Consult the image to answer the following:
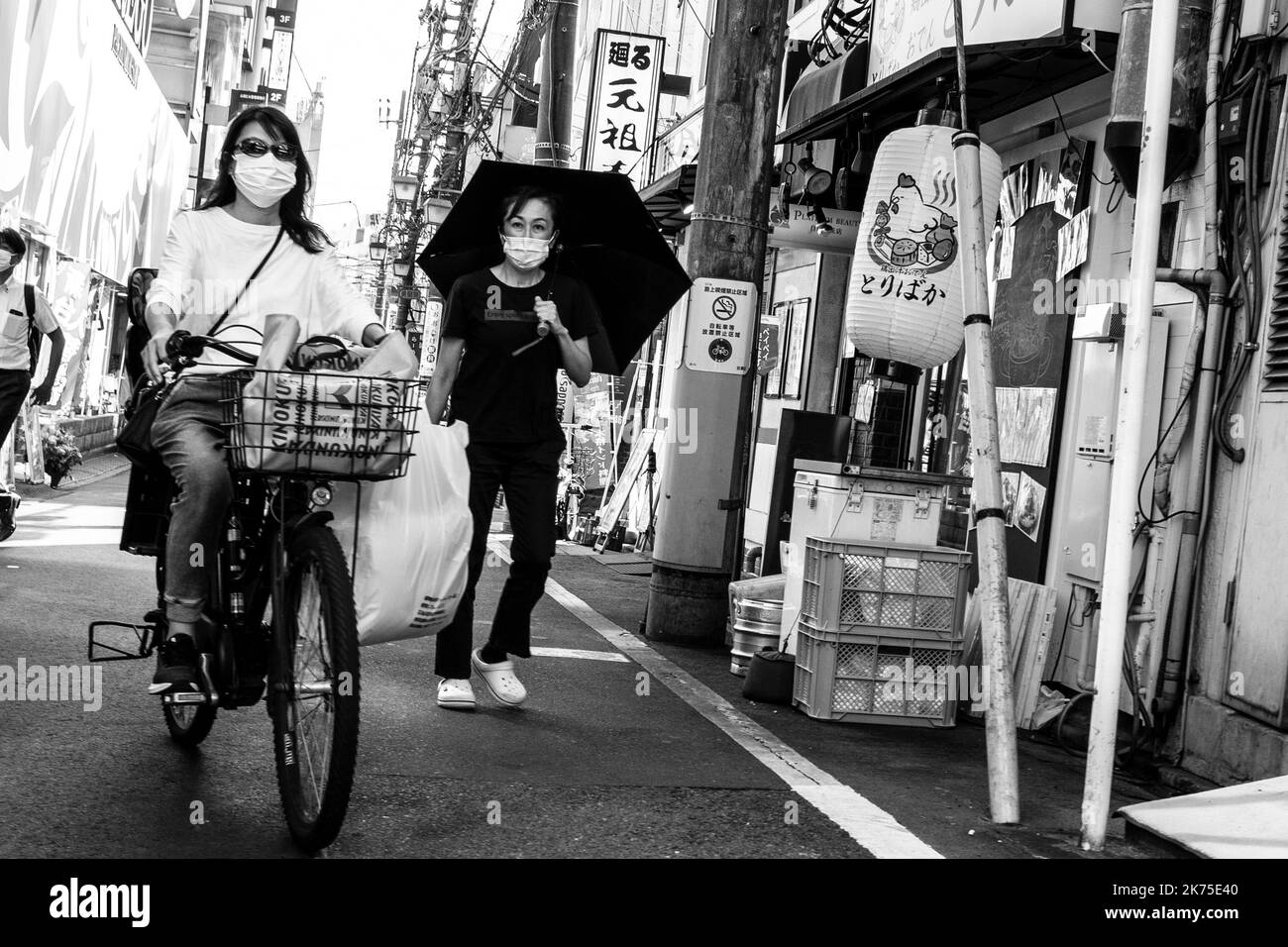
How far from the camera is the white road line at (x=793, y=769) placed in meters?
4.49

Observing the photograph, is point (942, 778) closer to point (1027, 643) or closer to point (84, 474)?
point (1027, 643)

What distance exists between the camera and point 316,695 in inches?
152

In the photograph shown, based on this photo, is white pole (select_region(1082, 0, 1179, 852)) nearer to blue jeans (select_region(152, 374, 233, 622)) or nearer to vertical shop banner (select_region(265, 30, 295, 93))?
blue jeans (select_region(152, 374, 233, 622))

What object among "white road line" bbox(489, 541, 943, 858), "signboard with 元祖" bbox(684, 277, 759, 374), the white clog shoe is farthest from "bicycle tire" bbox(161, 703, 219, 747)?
"signboard with 元祖" bbox(684, 277, 759, 374)

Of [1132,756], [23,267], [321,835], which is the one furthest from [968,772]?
[23,267]

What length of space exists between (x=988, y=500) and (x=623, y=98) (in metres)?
14.4

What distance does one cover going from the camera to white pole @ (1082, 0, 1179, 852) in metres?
4.63

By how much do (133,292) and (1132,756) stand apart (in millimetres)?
4656

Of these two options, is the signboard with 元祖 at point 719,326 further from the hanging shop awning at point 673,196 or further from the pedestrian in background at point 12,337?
the pedestrian in background at point 12,337

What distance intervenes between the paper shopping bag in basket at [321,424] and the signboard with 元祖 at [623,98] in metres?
14.9

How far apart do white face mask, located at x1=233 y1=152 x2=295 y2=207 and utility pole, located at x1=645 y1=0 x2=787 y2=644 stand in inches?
174

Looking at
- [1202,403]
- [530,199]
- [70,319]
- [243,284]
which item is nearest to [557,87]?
[70,319]
